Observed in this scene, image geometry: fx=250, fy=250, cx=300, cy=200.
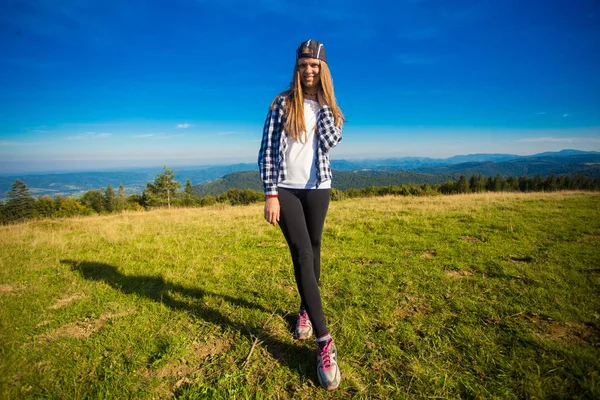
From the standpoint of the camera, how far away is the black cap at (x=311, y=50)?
7.57ft

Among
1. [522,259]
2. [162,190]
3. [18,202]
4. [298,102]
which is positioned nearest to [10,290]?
[298,102]

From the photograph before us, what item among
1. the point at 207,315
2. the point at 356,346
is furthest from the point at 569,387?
the point at 207,315

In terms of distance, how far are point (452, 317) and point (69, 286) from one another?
18.0ft

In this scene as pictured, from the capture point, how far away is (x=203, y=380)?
215 cm

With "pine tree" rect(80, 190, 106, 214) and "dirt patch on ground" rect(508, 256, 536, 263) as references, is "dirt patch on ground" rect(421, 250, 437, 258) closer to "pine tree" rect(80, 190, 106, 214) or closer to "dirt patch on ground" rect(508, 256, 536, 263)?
"dirt patch on ground" rect(508, 256, 536, 263)

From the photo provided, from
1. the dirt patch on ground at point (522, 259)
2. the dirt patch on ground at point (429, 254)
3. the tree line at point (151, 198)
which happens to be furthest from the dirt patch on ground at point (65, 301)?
the tree line at point (151, 198)

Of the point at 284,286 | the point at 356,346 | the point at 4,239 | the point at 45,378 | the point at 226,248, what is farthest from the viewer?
the point at 4,239

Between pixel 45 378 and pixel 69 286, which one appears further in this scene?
pixel 69 286

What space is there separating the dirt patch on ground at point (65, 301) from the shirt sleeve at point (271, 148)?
11.3 feet

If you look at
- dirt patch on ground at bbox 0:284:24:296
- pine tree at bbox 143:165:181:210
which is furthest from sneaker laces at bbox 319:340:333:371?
pine tree at bbox 143:165:181:210

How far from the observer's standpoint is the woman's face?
2.32m

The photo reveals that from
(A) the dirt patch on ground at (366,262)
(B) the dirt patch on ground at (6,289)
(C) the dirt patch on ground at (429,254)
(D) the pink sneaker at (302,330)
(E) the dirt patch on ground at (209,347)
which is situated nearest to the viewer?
(E) the dirt patch on ground at (209,347)

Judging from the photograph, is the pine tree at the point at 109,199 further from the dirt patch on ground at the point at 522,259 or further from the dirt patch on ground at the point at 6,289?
the dirt patch on ground at the point at 522,259

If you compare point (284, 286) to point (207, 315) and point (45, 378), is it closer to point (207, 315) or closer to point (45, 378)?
point (207, 315)
